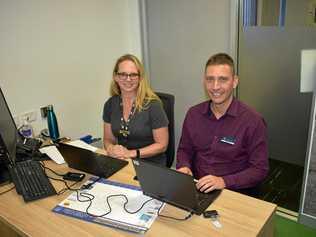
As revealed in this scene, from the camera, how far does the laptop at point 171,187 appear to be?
119cm

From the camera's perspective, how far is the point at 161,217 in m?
1.30

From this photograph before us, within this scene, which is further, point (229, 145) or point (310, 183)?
point (310, 183)

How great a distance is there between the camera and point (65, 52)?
2.57 metres

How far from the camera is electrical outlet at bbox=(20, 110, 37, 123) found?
236cm

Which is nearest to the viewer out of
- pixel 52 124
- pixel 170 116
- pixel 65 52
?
pixel 170 116

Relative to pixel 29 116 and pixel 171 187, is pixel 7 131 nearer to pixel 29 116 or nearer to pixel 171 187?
pixel 29 116

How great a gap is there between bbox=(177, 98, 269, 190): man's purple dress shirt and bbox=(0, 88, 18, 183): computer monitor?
0.89 meters

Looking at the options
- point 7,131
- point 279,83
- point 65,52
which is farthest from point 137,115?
point 279,83

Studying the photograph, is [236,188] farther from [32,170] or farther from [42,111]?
[42,111]

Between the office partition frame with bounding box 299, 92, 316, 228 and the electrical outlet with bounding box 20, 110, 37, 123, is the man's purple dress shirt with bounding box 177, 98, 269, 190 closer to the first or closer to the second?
the office partition frame with bounding box 299, 92, 316, 228

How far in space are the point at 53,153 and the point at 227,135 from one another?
1.02 m

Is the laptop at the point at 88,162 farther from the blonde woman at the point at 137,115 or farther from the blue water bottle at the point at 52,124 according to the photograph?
the blue water bottle at the point at 52,124

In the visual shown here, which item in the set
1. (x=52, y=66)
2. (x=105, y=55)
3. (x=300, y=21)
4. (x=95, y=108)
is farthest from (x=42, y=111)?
(x=300, y=21)

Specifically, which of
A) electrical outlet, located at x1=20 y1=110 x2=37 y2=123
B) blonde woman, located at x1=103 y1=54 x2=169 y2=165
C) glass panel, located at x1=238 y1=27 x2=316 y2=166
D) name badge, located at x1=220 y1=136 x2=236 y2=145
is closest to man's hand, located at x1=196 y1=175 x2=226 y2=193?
name badge, located at x1=220 y1=136 x2=236 y2=145
